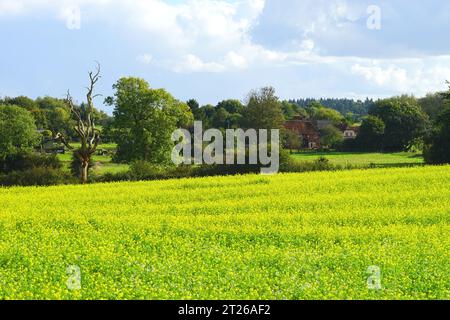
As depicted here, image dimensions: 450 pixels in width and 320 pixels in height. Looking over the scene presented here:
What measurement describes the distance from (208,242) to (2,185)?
27.2m

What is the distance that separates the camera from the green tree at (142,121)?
53.6 m

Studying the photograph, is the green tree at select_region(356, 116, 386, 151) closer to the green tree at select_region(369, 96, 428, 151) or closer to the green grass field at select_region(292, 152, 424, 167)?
the green tree at select_region(369, 96, 428, 151)

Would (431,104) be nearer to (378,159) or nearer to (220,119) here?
A: (220,119)

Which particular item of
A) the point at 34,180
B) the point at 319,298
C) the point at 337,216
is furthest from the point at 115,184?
the point at 319,298

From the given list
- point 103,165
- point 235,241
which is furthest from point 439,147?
point 235,241

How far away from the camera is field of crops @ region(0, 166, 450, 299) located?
1313 centimetres

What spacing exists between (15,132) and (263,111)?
3692cm

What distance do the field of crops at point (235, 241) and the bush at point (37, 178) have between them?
7775 millimetres

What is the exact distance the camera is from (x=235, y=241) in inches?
762

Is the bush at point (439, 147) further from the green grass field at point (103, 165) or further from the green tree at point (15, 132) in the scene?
the green tree at point (15, 132)

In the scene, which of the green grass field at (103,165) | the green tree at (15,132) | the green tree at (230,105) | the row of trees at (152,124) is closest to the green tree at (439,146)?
the row of trees at (152,124)

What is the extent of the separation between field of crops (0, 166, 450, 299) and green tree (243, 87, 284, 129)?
53.7 m

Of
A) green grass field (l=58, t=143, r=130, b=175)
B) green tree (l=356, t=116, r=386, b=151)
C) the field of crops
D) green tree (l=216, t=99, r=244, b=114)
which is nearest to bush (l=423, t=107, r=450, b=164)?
the field of crops
